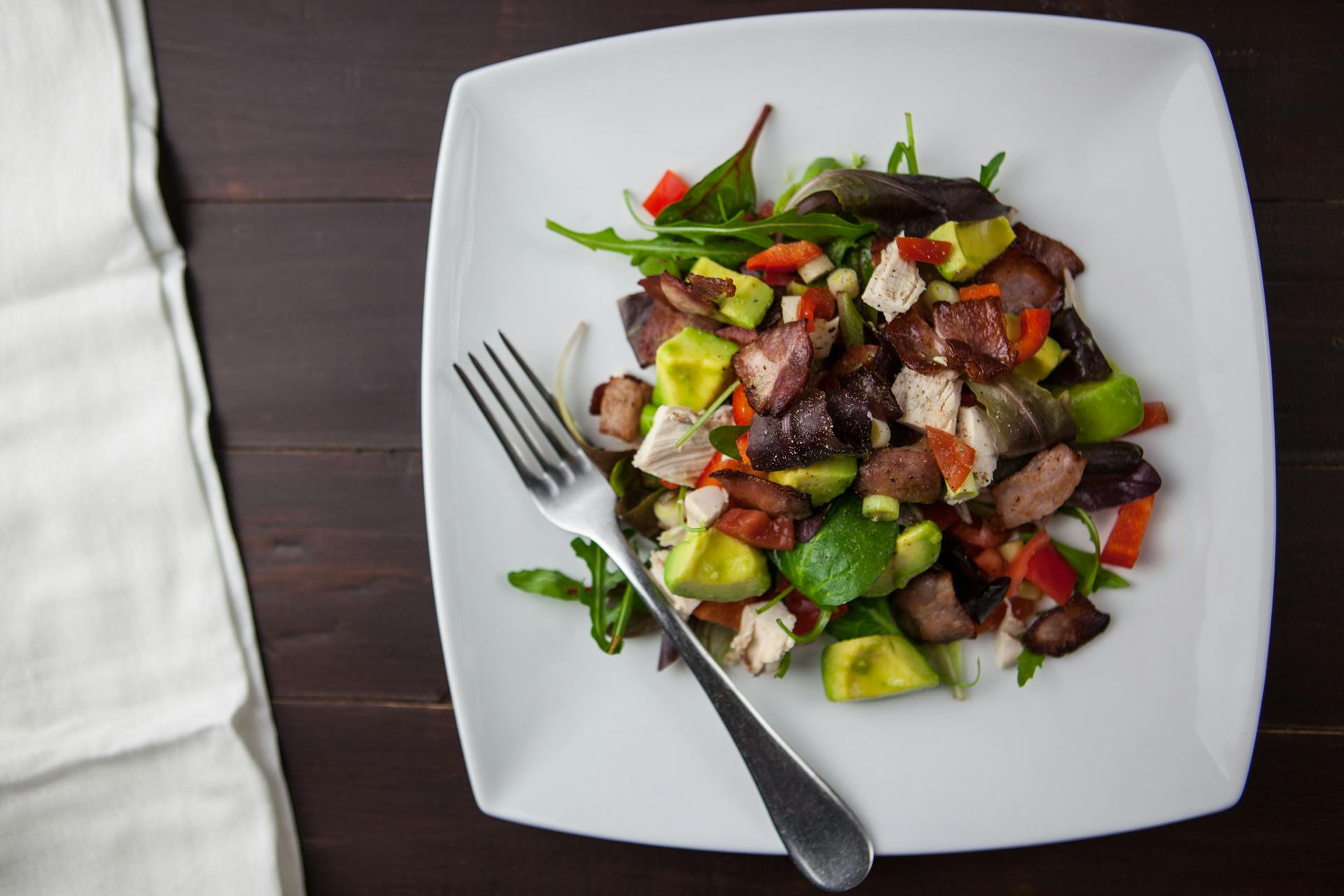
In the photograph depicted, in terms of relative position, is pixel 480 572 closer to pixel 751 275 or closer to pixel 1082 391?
pixel 751 275

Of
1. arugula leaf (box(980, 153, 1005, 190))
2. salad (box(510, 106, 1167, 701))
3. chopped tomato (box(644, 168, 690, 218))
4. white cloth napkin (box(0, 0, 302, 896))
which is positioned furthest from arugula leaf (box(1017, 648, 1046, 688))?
white cloth napkin (box(0, 0, 302, 896))

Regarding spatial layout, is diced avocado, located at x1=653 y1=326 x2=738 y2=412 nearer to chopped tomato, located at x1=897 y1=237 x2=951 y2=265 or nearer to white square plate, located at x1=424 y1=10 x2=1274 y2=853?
white square plate, located at x1=424 y1=10 x2=1274 y2=853

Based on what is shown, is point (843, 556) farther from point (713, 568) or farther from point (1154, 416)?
point (1154, 416)

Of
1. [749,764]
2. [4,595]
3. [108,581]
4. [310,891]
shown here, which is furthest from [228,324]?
[749,764]

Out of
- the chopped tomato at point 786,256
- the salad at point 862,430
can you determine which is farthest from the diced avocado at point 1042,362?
the chopped tomato at point 786,256

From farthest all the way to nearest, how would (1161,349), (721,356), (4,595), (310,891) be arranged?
1. (310,891)
2. (4,595)
3. (1161,349)
4. (721,356)

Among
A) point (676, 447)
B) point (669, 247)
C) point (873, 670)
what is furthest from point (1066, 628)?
point (669, 247)

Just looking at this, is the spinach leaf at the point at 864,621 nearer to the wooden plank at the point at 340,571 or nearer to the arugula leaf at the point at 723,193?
the arugula leaf at the point at 723,193
